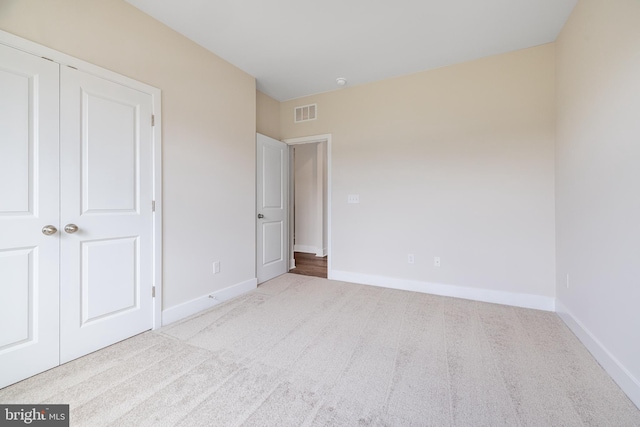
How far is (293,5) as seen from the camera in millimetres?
2035

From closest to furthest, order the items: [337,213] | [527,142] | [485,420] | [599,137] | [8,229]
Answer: [485,420], [8,229], [599,137], [527,142], [337,213]

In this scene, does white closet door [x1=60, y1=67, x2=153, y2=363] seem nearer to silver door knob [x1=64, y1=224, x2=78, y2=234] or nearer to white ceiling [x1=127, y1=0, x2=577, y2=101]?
silver door knob [x1=64, y1=224, x2=78, y2=234]

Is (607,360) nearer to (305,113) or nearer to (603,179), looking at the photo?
(603,179)

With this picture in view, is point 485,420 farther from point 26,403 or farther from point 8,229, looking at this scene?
point 8,229

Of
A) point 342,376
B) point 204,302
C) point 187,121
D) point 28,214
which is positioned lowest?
point 342,376

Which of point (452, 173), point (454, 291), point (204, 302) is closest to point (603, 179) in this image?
point (452, 173)

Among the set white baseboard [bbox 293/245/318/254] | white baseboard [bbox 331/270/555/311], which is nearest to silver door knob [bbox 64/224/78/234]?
white baseboard [bbox 331/270/555/311]

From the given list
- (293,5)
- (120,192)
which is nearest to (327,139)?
(293,5)

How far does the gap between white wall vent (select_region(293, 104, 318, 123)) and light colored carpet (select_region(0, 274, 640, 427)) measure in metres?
2.80

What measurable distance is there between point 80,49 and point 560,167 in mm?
4118

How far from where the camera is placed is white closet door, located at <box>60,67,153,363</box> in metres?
1.73

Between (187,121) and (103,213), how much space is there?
43.9 inches

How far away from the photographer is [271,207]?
3.69 meters

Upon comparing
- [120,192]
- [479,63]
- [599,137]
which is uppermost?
[479,63]
